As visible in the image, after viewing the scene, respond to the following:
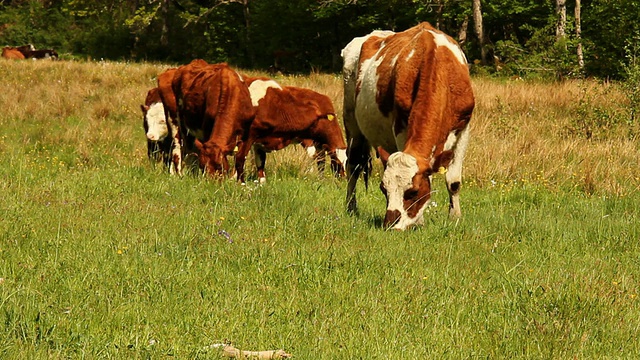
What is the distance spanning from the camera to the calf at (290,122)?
14547 mm

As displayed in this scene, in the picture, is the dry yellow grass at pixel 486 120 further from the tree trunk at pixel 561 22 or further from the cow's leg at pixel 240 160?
the tree trunk at pixel 561 22

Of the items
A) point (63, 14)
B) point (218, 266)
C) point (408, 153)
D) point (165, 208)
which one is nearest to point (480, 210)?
point (408, 153)

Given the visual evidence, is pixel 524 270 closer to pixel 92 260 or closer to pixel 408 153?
pixel 408 153

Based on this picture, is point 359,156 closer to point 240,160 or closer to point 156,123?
point 240,160

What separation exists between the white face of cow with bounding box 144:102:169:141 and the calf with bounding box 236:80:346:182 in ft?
8.27

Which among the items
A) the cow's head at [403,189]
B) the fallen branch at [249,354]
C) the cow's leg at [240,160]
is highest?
the fallen branch at [249,354]

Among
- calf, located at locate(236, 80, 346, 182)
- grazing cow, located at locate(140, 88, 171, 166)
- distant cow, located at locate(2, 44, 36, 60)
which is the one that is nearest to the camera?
calf, located at locate(236, 80, 346, 182)

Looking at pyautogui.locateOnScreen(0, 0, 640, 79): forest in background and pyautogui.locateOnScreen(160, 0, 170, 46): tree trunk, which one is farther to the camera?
pyautogui.locateOnScreen(160, 0, 170, 46): tree trunk

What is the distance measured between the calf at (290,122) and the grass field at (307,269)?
133 inches

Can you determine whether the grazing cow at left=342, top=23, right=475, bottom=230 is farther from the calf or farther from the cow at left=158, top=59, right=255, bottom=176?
the calf

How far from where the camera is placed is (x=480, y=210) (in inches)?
360

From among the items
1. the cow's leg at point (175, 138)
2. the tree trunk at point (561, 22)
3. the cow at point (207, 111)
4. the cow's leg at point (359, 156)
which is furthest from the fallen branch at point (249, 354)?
the tree trunk at point (561, 22)

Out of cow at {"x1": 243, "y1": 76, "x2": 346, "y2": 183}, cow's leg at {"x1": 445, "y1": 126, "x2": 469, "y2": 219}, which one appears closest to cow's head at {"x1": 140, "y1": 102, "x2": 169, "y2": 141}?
cow at {"x1": 243, "y1": 76, "x2": 346, "y2": 183}

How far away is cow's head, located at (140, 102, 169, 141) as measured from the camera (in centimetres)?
1608
